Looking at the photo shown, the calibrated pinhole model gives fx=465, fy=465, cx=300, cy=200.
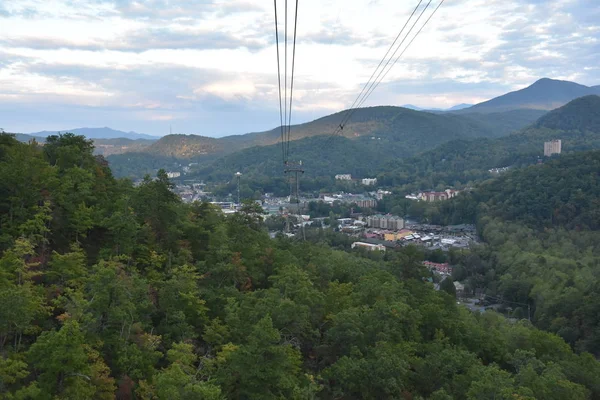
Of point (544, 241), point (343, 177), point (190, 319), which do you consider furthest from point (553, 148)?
point (190, 319)

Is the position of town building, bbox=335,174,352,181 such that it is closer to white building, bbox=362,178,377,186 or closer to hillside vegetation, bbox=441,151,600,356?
white building, bbox=362,178,377,186

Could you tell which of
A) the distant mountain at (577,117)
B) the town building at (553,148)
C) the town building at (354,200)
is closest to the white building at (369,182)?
the town building at (354,200)

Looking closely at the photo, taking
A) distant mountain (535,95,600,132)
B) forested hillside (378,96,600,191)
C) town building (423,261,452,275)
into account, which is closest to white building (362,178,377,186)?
forested hillside (378,96,600,191)

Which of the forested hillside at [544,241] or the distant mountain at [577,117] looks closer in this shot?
the forested hillside at [544,241]

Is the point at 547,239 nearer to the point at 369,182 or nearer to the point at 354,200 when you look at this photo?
the point at 354,200

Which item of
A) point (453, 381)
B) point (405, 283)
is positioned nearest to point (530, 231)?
point (405, 283)

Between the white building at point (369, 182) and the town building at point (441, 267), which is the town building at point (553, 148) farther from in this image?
the town building at point (441, 267)

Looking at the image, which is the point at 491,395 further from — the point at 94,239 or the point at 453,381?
the point at 94,239

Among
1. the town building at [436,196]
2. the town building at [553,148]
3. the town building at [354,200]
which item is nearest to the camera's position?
the town building at [354,200]
